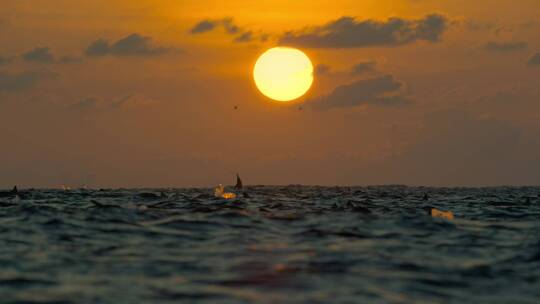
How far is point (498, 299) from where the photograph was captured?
15977 mm

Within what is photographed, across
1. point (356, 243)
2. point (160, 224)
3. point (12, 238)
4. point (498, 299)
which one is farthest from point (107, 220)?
point (498, 299)

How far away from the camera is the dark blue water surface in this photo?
16.0 meters

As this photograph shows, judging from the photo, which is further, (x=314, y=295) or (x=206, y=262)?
(x=206, y=262)

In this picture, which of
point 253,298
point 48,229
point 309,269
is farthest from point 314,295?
point 48,229

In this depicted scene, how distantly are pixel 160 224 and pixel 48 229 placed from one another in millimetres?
3967

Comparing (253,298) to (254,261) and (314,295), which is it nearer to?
(314,295)

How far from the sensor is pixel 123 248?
22172mm

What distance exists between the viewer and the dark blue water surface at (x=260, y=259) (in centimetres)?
1600

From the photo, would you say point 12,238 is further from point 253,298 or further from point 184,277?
point 253,298

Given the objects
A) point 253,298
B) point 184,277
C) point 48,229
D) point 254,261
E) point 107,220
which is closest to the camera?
point 253,298

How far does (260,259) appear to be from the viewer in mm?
20359

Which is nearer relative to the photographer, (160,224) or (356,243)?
(356,243)

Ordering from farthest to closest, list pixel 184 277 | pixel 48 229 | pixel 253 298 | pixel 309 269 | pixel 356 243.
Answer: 1. pixel 48 229
2. pixel 356 243
3. pixel 309 269
4. pixel 184 277
5. pixel 253 298

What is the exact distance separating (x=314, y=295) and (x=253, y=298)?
122 cm
